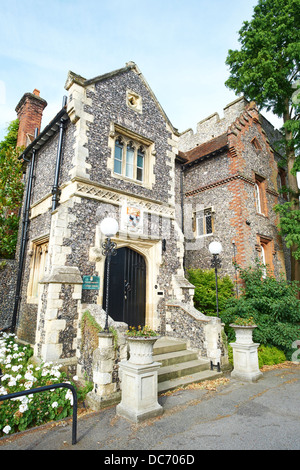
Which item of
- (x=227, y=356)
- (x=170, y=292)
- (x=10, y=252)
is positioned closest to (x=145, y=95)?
(x=170, y=292)

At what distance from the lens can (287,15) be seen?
12570 mm

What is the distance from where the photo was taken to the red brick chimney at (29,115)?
43.5 feet

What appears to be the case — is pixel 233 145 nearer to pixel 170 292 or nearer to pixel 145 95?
pixel 145 95

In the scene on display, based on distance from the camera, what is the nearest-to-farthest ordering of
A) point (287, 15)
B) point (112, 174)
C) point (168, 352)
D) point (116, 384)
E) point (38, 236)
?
point (116, 384), point (168, 352), point (112, 174), point (38, 236), point (287, 15)

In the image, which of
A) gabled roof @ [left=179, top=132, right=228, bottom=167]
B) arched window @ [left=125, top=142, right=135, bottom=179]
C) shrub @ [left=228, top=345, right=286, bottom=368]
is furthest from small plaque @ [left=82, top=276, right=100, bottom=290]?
gabled roof @ [left=179, top=132, right=228, bottom=167]

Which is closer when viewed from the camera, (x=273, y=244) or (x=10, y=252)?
(x=10, y=252)

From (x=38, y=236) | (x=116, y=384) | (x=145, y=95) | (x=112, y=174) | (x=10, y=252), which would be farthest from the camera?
(x=10, y=252)

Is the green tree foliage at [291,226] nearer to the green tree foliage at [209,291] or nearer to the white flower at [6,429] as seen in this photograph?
the green tree foliage at [209,291]

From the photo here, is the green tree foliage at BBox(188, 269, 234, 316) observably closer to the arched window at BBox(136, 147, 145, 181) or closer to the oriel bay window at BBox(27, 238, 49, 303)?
the arched window at BBox(136, 147, 145, 181)

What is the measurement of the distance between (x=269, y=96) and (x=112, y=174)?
1037 centimetres

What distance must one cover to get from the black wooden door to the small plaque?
46 cm

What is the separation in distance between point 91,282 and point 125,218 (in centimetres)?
235

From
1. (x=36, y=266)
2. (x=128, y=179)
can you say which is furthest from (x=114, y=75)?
(x=36, y=266)

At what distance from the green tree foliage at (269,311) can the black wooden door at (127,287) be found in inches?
117
